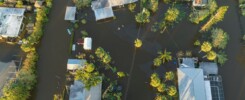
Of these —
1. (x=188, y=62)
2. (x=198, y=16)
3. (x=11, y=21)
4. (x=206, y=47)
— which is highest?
(x=11, y=21)

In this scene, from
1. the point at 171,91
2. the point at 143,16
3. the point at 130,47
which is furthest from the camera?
the point at 143,16

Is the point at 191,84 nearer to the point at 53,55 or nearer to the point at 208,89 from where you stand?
the point at 208,89

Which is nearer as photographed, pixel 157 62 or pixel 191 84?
pixel 191 84

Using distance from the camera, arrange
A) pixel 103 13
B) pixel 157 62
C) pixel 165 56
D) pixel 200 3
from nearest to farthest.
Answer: pixel 157 62, pixel 165 56, pixel 103 13, pixel 200 3

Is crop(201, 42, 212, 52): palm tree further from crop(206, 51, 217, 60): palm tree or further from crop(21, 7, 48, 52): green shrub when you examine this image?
crop(21, 7, 48, 52): green shrub

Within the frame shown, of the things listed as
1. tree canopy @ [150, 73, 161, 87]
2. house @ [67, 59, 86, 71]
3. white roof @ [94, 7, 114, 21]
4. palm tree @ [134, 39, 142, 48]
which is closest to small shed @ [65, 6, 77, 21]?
white roof @ [94, 7, 114, 21]

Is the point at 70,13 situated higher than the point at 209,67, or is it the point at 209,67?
the point at 70,13

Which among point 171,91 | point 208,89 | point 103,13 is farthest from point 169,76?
point 103,13

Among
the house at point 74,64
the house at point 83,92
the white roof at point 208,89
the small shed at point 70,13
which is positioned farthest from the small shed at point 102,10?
the white roof at point 208,89
